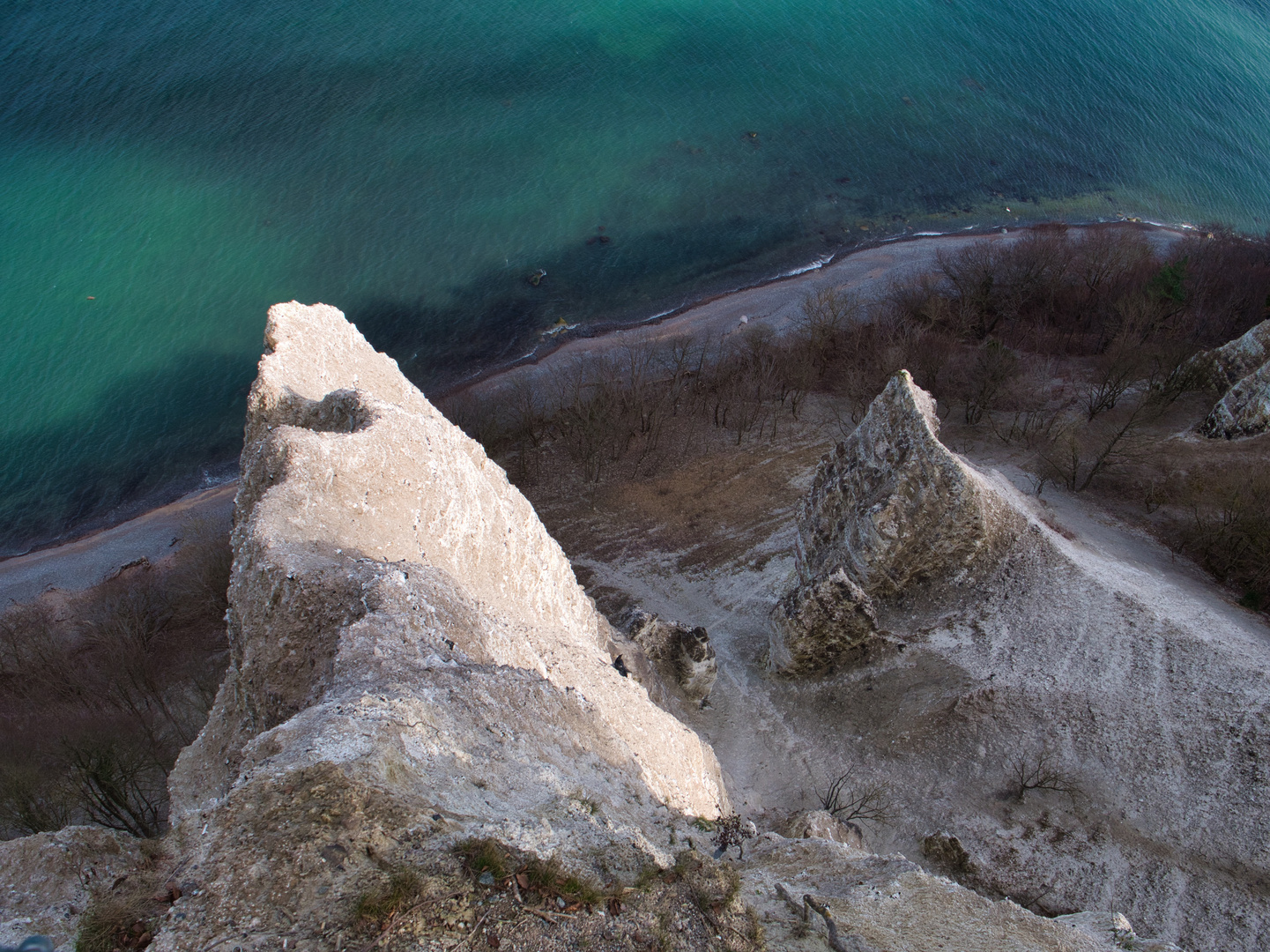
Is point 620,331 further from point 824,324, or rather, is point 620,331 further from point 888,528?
point 888,528

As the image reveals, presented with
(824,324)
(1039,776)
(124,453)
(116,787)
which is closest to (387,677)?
(1039,776)

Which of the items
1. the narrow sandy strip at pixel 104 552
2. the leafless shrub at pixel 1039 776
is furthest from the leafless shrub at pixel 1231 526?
the narrow sandy strip at pixel 104 552

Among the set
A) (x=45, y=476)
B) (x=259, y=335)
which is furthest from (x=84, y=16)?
(x=45, y=476)

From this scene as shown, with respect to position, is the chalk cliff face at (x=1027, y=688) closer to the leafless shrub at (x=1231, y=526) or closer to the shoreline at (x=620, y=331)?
the leafless shrub at (x=1231, y=526)

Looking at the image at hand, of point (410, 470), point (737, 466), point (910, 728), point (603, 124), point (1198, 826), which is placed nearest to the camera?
point (410, 470)

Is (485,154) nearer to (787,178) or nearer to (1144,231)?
(787,178)

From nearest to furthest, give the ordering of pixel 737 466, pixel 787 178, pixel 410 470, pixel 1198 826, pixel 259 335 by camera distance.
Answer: pixel 410 470, pixel 1198 826, pixel 737 466, pixel 259 335, pixel 787 178
